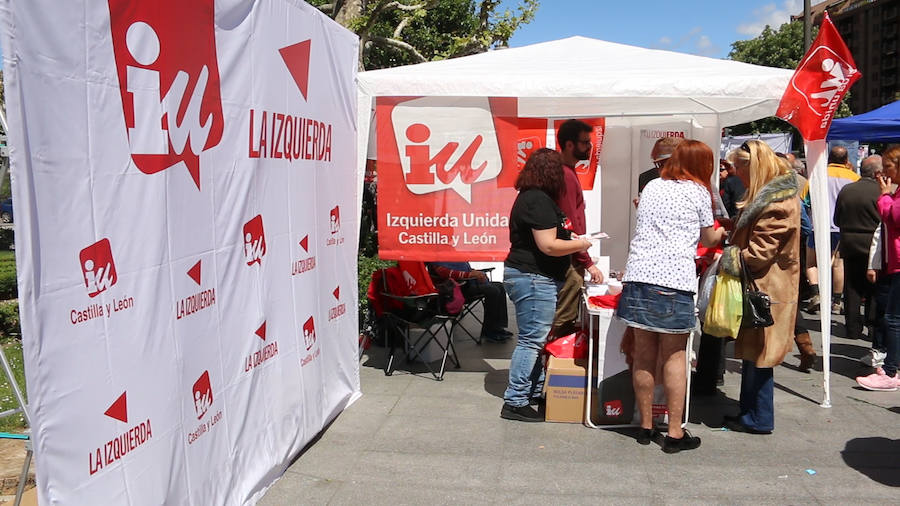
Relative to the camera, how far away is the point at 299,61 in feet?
14.2

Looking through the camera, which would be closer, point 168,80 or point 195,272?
point 168,80

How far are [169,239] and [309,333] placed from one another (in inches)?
65.2

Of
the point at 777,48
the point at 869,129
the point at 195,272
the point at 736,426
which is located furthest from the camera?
the point at 777,48

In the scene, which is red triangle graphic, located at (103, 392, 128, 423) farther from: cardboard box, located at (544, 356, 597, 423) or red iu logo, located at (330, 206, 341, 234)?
cardboard box, located at (544, 356, 597, 423)

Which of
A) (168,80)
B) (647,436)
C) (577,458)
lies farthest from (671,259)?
(168,80)

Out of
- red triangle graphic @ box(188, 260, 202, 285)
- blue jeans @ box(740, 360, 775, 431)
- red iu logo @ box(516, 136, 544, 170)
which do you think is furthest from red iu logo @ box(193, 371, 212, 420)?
red iu logo @ box(516, 136, 544, 170)

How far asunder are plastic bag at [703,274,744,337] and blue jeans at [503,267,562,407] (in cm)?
96

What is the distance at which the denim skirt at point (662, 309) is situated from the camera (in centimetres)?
427

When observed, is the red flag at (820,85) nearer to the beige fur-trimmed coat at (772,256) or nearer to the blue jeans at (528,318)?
the beige fur-trimmed coat at (772,256)

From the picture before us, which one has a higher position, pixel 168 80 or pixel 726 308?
pixel 168 80

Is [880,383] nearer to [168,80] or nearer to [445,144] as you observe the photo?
[445,144]

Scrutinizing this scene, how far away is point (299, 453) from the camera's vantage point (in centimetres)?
449

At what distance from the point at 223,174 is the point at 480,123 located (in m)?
2.91

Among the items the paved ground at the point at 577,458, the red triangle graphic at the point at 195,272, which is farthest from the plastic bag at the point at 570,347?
the red triangle graphic at the point at 195,272
